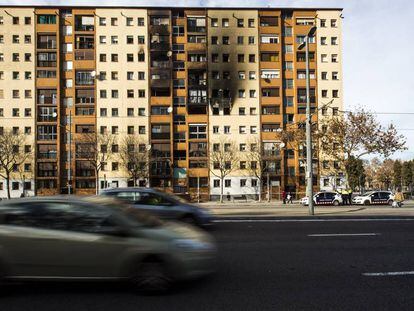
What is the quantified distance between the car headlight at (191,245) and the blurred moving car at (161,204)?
20.8ft

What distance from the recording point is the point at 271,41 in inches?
2611

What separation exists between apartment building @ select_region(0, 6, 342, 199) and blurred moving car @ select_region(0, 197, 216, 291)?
5519 cm

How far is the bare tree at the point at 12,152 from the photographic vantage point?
53.3 metres

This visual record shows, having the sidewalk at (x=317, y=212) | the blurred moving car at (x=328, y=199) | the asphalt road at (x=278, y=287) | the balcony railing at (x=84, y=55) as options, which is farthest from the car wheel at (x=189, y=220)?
the balcony railing at (x=84, y=55)

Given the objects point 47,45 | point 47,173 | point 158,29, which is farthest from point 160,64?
point 47,173

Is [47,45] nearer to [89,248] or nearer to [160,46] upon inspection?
[160,46]

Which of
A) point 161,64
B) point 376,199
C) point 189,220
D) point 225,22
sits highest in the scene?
point 225,22

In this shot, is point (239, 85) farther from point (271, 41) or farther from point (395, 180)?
point (395, 180)

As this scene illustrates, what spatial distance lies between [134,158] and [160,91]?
14108 mm

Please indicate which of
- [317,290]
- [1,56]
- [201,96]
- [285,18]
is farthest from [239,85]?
[317,290]

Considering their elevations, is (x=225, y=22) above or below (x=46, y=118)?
above

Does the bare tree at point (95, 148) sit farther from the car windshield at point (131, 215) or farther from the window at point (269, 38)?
the car windshield at point (131, 215)

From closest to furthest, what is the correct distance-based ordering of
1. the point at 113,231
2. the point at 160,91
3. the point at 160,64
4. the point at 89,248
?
the point at 89,248
the point at 113,231
the point at 160,64
the point at 160,91

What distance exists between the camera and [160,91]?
64.3 metres
